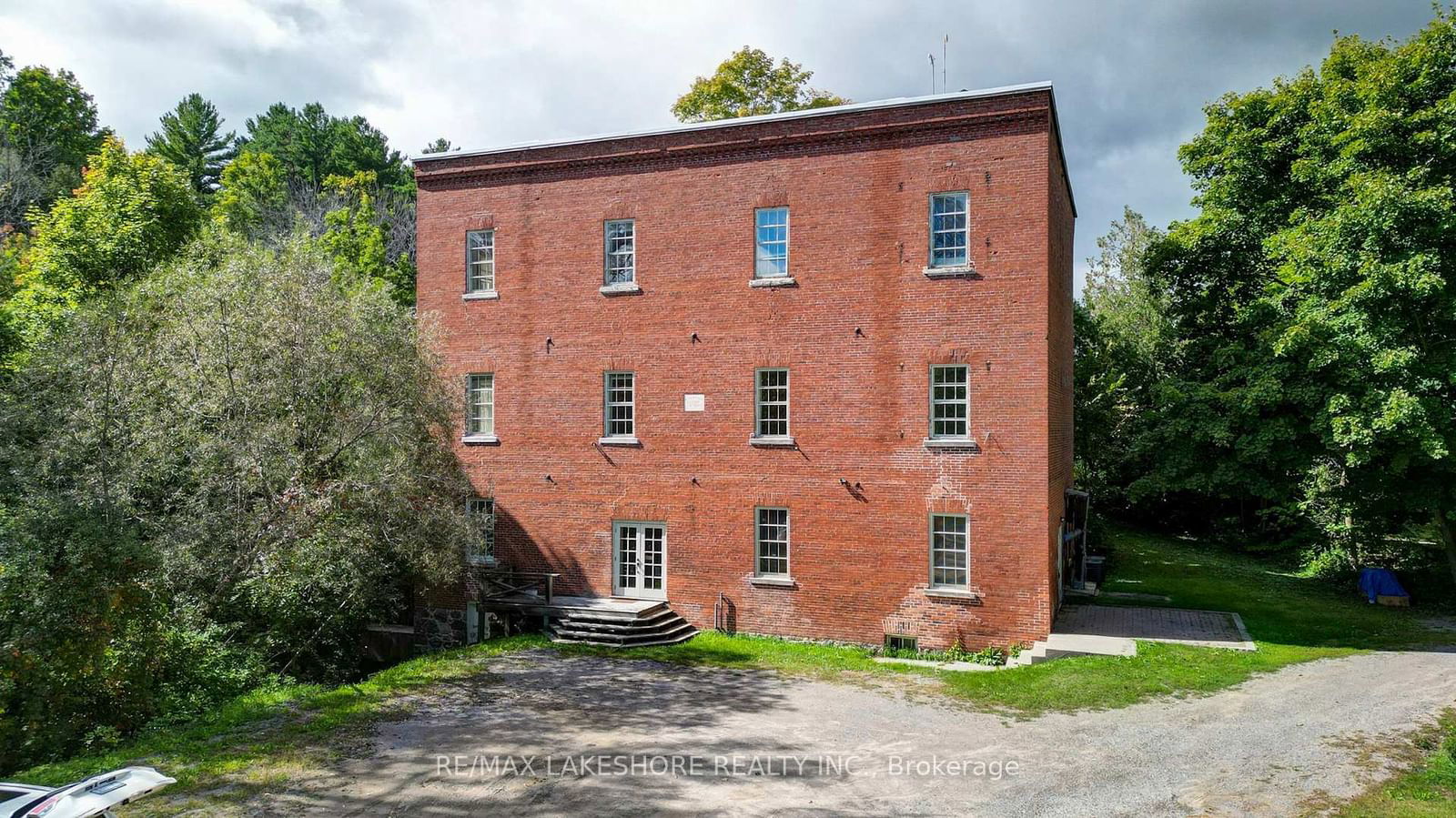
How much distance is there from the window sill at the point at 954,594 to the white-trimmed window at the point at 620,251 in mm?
9271

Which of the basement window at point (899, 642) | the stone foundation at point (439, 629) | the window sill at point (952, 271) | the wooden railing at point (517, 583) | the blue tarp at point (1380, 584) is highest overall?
the window sill at point (952, 271)

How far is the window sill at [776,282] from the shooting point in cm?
1708

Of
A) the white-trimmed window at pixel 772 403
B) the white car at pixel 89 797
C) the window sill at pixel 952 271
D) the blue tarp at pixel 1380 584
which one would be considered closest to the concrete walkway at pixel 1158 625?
the blue tarp at pixel 1380 584

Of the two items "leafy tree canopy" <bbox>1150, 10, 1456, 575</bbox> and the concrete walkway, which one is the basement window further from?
"leafy tree canopy" <bbox>1150, 10, 1456, 575</bbox>

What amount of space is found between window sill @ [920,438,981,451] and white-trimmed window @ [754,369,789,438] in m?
2.97

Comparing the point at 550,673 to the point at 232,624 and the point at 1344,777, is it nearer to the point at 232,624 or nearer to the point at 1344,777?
the point at 232,624

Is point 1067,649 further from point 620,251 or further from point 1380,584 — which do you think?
point 620,251

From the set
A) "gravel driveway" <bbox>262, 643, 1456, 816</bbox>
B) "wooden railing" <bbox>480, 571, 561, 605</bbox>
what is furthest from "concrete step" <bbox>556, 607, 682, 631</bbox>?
"gravel driveway" <bbox>262, 643, 1456, 816</bbox>

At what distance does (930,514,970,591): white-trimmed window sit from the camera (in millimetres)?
15898

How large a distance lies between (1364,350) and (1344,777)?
1085cm

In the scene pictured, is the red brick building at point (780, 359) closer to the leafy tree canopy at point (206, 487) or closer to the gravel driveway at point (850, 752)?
the leafy tree canopy at point (206, 487)

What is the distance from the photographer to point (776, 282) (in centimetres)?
1716

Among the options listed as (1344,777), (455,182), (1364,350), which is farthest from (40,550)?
(1364,350)

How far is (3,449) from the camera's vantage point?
1153 cm
